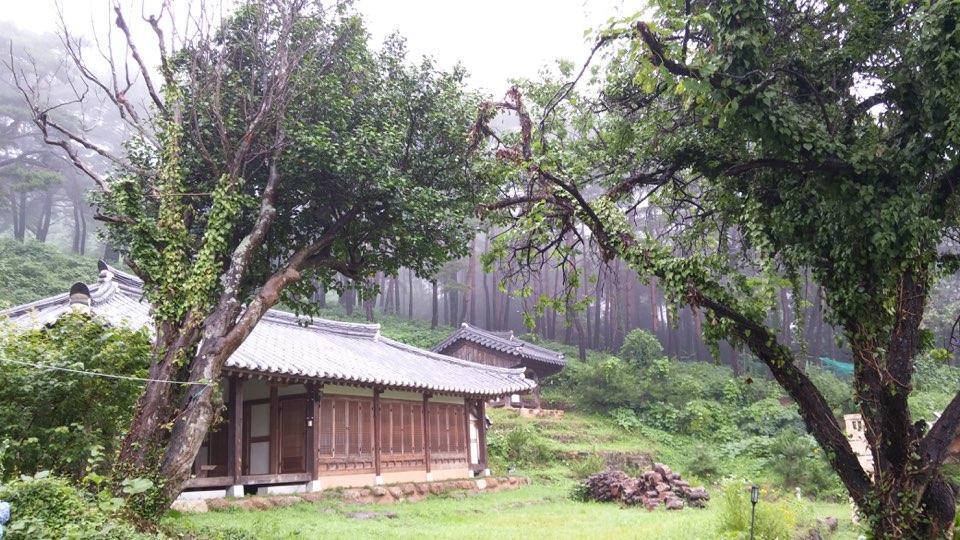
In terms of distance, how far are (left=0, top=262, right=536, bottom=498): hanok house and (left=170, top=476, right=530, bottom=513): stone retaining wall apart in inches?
20.2

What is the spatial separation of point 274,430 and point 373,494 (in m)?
2.79

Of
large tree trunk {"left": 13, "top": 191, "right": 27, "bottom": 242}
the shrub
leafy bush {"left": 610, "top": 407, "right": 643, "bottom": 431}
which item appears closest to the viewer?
the shrub

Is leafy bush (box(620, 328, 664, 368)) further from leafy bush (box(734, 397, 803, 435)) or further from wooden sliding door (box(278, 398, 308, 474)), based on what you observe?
wooden sliding door (box(278, 398, 308, 474))

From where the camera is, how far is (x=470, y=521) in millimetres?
13922

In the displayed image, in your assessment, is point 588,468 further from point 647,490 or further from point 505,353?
point 505,353

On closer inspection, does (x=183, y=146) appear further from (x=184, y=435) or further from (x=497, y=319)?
(x=497, y=319)

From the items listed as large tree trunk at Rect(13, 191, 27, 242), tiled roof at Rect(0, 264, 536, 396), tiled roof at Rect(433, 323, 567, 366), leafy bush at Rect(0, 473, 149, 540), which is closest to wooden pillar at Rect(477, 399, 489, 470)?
tiled roof at Rect(0, 264, 536, 396)

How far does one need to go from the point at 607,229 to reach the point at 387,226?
392 centimetres

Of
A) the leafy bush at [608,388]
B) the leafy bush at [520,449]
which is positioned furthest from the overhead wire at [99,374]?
the leafy bush at [608,388]

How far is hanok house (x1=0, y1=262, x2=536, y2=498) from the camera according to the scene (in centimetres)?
1408

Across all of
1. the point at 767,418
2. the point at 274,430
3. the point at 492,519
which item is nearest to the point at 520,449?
the point at 492,519

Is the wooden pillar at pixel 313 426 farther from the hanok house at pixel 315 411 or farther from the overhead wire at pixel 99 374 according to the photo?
the overhead wire at pixel 99 374

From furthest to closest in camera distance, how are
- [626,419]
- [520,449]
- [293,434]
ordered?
[626,419] → [520,449] → [293,434]

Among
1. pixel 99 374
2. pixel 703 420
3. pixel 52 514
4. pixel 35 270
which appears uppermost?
pixel 35 270
